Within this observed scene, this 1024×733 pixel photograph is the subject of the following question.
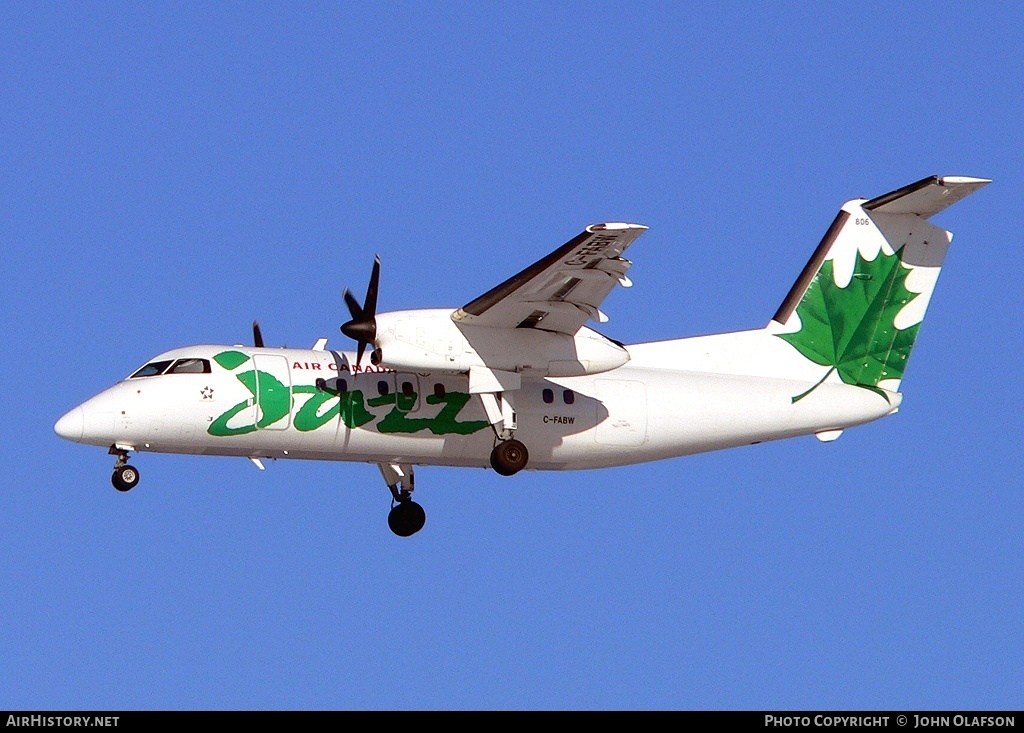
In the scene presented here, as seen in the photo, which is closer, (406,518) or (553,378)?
(553,378)

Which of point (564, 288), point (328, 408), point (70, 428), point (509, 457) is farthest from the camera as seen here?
point (509, 457)

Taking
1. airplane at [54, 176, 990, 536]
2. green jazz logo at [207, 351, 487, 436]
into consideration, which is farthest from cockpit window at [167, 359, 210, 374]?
green jazz logo at [207, 351, 487, 436]

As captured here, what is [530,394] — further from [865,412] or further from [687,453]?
[865,412]

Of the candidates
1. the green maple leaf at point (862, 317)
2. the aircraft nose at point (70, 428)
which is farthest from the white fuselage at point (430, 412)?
the green maple leaf at point (862, 317)

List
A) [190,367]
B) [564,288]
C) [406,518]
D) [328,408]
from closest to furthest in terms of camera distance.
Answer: [564,288] → [190,367] → [328,408] → [406,518]

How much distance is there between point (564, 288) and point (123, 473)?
5573 mm

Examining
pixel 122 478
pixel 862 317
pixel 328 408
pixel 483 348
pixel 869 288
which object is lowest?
pixel 122 478

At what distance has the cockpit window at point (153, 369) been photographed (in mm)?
18281

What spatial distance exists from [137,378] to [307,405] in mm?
2015

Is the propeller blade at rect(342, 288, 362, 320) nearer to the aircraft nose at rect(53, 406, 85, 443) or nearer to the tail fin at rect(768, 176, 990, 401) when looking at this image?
the aircraft nose at rect(53, 406, 85, 443)

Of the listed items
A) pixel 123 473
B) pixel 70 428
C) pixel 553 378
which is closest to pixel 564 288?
pixel 553 378

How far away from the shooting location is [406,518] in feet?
67.2

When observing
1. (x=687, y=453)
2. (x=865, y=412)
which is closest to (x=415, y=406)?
(x=687, y=453)

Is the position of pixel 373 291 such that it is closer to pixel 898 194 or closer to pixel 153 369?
pixel 153 369
